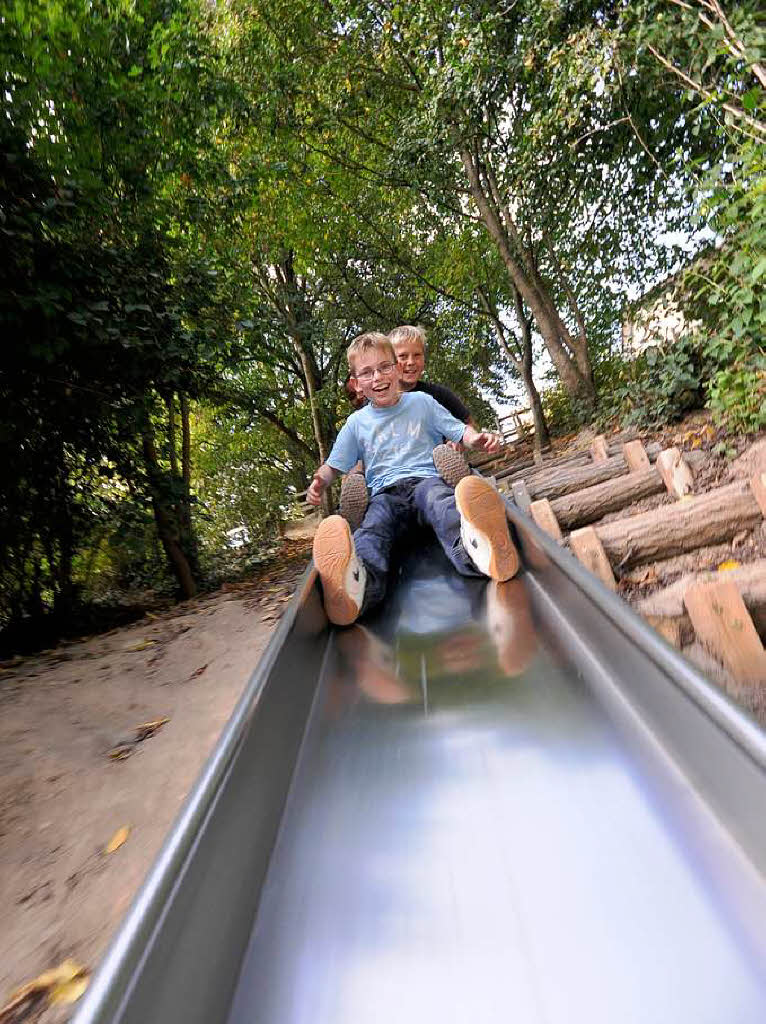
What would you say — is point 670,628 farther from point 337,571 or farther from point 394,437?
point 394,437

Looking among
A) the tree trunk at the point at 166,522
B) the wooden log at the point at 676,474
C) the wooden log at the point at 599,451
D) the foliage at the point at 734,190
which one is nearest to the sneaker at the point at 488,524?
the wooden log at the point at 676,474

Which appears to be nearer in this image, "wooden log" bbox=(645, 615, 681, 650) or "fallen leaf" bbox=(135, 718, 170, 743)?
"wooden log" bbox=(645, 615, 681, 650)

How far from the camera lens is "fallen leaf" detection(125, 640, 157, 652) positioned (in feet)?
11.2

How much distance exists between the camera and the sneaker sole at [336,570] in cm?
191

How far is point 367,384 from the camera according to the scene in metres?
2.91

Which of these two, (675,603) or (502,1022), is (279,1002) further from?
Result: (675,603)

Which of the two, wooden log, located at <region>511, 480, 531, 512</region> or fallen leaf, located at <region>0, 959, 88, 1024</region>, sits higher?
wooden log, located at <region>511, 480, 531, 512</region>

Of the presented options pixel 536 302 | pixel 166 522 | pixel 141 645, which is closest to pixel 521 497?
pixel 141 645

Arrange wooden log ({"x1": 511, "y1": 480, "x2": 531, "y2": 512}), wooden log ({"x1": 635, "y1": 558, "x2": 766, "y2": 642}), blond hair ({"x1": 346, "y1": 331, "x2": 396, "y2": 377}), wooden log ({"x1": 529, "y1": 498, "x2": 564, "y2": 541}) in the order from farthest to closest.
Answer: wooden log ({"x1": 511, "y1": 480, "x2": 531, "y2": 512}), blond hair ({"x1": 346, "y1": 331, "x2": 396, "y2": 377}), wooden log ({"x1": 529, "y1": 498, "x2": 564, "y2": 541}), wooden log ({"x1": 635, "y1": 558, "x2": 766, "y2": 642})

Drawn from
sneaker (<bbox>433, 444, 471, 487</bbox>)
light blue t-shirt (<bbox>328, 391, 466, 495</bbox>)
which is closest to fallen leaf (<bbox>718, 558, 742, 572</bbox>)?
sneaker (<bbox>433, 444, 471, 487</bbox>)

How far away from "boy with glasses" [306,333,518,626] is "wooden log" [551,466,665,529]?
27.7 inches

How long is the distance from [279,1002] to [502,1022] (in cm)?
31

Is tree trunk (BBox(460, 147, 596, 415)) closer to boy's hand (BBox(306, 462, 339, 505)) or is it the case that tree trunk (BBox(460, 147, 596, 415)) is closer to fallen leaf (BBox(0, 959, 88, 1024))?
boy's hand (BBox(306, 462, 339, 505))

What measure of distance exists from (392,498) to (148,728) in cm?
152
